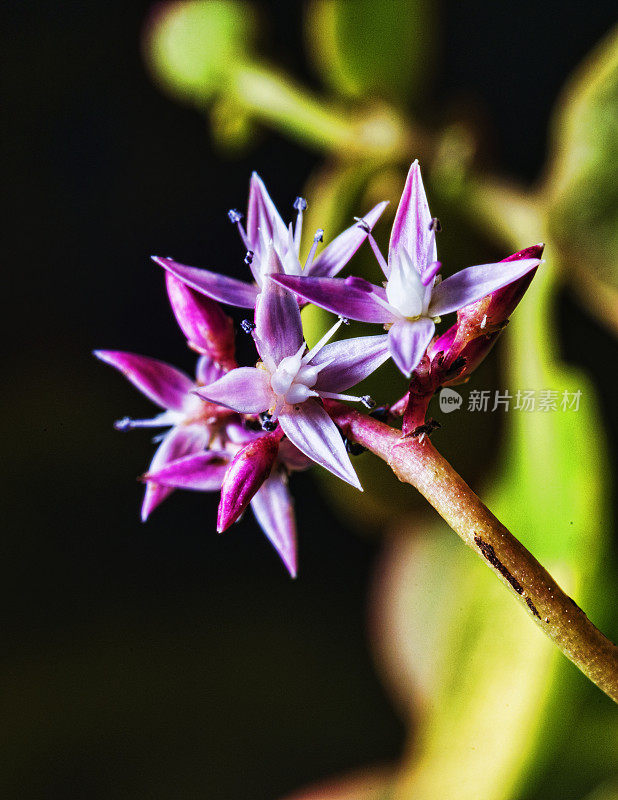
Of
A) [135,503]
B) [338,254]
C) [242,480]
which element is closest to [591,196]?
[338,254]

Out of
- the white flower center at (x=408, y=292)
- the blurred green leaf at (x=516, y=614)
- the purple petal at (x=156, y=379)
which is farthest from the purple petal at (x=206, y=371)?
the blurred green leaf at (x=516, y=614)

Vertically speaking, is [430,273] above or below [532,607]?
above

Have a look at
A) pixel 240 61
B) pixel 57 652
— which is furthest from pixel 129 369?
pixel 57 652

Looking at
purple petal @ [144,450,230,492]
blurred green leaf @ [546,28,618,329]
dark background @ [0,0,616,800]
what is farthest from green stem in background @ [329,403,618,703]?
dark background @ [0,0,616,800]

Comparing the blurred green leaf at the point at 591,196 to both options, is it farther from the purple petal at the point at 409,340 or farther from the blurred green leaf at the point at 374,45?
the purple petal at the point at 409,340

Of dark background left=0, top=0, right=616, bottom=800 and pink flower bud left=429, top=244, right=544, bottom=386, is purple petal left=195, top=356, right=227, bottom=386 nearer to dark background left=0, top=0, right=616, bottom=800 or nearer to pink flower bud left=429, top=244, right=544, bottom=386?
pink flower bud left=429, top=244, right=544, bottom=386

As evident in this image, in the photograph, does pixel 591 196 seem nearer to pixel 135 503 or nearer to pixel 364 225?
pixel 364 225
